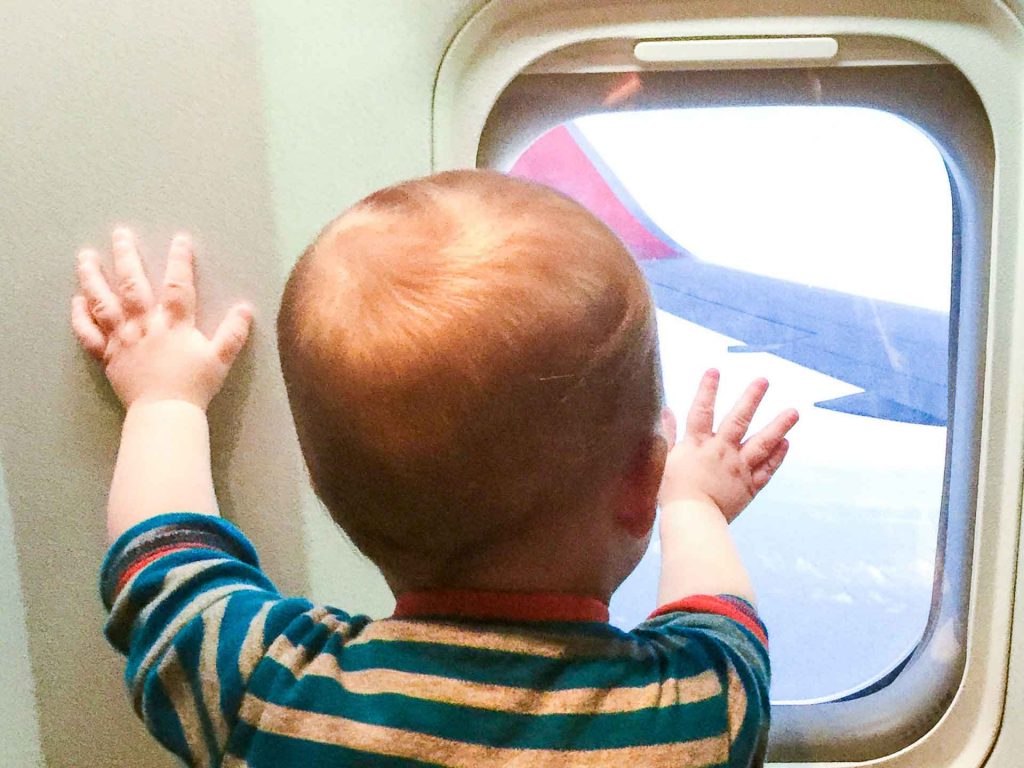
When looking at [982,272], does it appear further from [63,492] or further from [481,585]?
[63,492]

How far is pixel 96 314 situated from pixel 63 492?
201 mm

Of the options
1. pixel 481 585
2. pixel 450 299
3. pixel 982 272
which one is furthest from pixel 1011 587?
pixel 450 299

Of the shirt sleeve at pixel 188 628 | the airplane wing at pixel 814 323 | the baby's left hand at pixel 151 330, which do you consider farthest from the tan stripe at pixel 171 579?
the airplane wing at pixel 814 323

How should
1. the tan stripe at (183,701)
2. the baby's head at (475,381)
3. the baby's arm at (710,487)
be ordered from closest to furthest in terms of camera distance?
the baby's head at (475,381) → the tan stripe at (183,701) → the baby's arm at (710,487)

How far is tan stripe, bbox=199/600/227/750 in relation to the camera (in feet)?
2.23

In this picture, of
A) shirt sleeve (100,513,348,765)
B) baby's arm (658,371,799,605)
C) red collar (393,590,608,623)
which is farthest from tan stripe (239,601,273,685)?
baby's arm (658,371,799,605)

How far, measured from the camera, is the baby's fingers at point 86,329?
3.15 ft

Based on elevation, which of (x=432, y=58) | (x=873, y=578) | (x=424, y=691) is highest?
(x=432, y=58)

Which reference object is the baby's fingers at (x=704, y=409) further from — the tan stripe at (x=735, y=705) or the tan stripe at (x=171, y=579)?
the tan stripe at (x=171, y=579)

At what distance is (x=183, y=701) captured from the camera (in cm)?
70

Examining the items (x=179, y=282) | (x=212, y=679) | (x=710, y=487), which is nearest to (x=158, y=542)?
(x=212, y=679)

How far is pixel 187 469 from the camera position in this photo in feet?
3.02

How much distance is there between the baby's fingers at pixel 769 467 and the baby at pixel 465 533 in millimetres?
274

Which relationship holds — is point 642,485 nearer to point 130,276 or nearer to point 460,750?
point 460,750
